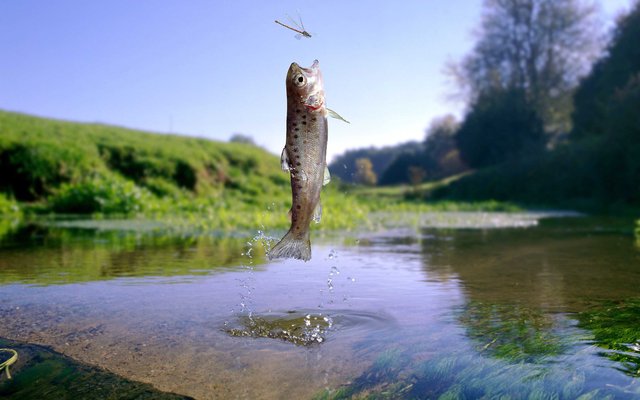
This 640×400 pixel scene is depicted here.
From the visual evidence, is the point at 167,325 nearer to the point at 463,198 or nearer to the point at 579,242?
the point at 579,242

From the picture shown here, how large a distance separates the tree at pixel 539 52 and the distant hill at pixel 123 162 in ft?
66.6

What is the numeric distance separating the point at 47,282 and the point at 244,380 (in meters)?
3.40

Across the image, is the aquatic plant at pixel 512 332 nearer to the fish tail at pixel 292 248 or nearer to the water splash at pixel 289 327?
the water splash at pixel 289 327

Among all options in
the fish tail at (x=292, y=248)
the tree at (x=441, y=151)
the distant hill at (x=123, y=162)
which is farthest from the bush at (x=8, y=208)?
the tree at (x=441, y=151)

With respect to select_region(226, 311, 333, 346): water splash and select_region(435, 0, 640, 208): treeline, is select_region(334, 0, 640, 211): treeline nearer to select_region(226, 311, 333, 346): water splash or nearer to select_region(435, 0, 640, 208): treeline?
select_region(435, 0, 640, 208): treeline

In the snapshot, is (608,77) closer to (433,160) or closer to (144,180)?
(144,180)

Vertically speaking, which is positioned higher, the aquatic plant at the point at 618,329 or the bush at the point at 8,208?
the bush at the point at 8,208

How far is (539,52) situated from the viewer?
41688 mm

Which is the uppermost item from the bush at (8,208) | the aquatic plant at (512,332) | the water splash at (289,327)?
the bush at (8,208)

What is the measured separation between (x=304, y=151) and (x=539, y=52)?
41.6 meters

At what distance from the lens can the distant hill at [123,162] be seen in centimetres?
1916

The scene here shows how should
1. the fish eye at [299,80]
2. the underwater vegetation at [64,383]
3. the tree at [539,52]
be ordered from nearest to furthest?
the underwater vegetation at [64,383]
the fish eye at [299,80]
the tree at [539,52]

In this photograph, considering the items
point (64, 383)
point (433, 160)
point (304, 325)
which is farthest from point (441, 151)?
point (64, 383)

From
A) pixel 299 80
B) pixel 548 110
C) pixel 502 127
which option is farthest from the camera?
pixel 548 110
